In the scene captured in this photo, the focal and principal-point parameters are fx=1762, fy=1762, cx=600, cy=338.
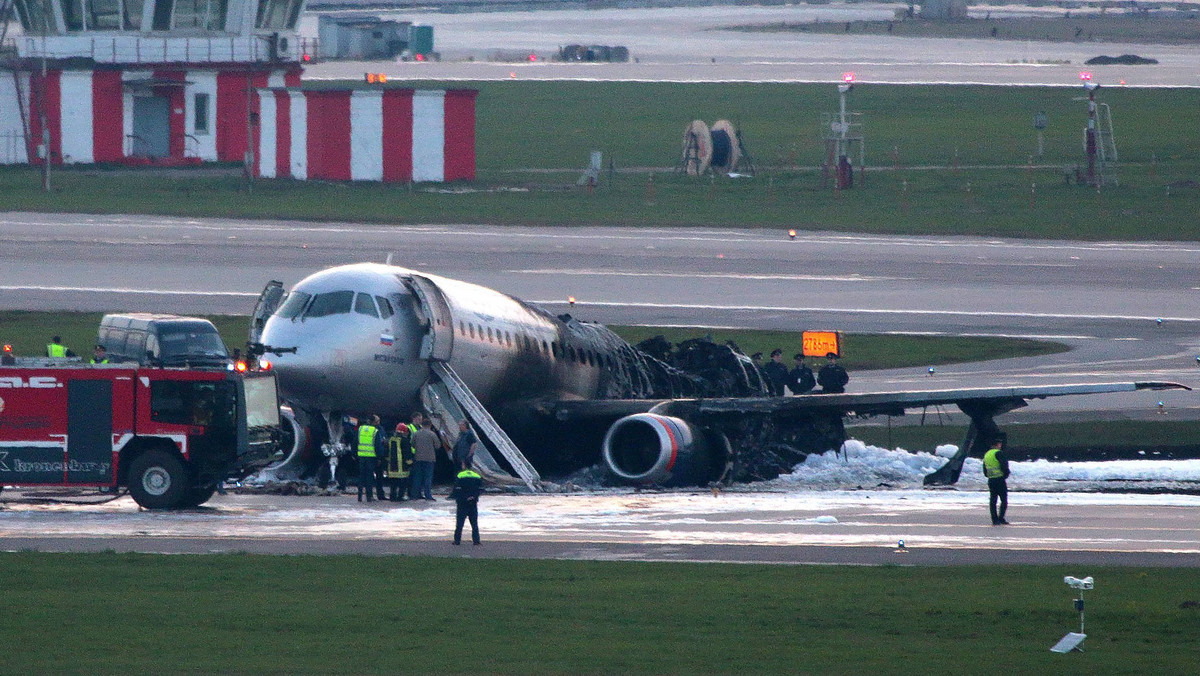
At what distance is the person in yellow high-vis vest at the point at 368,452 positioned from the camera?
1292 inches

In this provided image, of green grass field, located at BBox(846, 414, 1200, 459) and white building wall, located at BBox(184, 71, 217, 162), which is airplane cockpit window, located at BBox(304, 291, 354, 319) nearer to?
green grass field, located at BBox(846, 414, 1200, 459)

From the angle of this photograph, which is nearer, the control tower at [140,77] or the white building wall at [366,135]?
the white building wall at [366,135]

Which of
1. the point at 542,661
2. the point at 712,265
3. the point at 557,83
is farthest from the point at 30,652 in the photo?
the point at 557,83

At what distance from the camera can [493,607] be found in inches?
830

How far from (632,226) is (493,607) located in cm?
6506

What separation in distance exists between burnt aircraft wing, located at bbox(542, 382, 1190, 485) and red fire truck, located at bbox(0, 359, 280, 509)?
8334 millimetres

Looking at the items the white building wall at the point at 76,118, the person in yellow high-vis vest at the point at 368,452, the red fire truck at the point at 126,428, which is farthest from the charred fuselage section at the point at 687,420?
the white building wall at the point at 76,118

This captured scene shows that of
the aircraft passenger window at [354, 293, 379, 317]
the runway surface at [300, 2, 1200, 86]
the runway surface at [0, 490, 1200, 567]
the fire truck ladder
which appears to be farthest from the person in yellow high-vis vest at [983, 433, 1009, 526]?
the runway surface at [300, 2, 1200, 86]

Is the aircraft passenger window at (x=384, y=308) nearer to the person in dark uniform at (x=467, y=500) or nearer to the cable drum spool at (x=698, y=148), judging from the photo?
the person in dark uniform at (x=467, y=500)

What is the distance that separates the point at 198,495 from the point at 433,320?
6.08 m

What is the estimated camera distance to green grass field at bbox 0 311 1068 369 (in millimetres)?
54312

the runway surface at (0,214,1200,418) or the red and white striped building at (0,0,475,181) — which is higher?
the red and white striped building at (0,0,475,181)

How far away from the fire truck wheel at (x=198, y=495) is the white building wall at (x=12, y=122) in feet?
260

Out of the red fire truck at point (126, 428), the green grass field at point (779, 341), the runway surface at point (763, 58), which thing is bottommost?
the red fire truck at point (126, 428)
